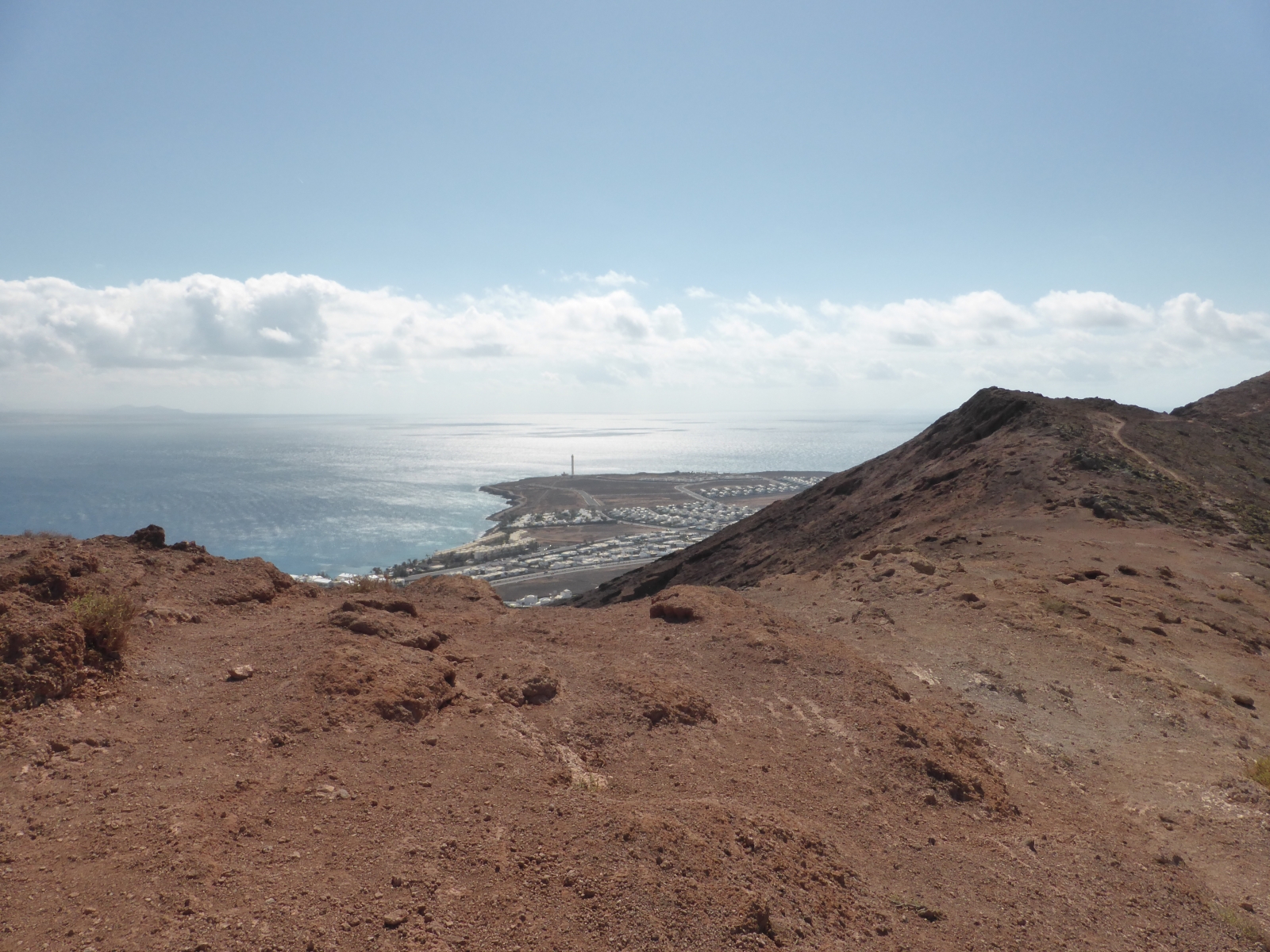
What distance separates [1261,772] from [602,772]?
26.8 ft

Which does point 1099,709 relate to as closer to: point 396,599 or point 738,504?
point 396,599

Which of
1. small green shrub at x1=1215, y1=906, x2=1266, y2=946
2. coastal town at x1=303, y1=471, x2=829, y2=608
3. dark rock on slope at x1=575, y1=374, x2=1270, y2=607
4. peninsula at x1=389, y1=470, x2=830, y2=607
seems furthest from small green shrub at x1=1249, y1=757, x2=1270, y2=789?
peninsula at x1=389, y1=470, x2=830, y2=607

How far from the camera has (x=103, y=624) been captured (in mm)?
6969

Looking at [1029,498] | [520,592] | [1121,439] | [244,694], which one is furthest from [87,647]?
[520,592]

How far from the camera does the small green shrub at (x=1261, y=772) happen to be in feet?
26.8

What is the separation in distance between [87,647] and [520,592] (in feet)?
149

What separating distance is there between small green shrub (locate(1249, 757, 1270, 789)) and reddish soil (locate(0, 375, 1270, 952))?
0.56 feet

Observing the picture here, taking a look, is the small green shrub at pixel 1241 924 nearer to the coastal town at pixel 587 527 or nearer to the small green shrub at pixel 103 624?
the small green shrub at pixel 103 624

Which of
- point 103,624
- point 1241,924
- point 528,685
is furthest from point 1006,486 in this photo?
point 103,624

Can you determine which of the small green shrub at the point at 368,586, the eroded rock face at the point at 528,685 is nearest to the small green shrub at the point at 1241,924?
the eroded rock face at the point at 528,685

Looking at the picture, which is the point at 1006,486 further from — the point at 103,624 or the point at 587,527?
the point at 587,527

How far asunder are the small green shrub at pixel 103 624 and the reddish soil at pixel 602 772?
0.47 ft

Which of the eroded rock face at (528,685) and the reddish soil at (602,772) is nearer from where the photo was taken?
the reddish soil at (602,772)

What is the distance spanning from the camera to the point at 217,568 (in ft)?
36.6
